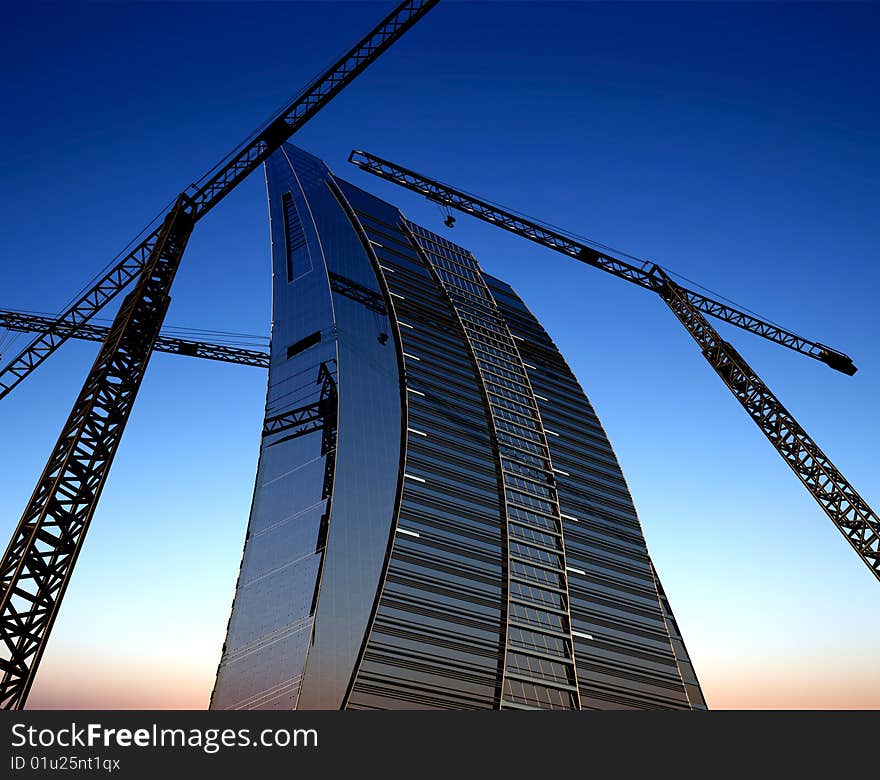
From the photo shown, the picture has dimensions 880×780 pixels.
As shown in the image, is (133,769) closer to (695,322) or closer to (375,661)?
(375,661)

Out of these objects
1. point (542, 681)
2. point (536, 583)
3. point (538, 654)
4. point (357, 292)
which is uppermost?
point (357, 292)

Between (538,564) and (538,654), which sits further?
(538,564)

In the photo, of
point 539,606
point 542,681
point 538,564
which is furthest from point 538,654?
point 538,564

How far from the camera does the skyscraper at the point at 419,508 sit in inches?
2420

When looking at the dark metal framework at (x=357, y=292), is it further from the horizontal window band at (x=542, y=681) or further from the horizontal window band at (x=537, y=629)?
the horizontal window band at (x=542, y=681)

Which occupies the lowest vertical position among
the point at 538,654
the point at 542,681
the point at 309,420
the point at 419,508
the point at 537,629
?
the point at 542,681

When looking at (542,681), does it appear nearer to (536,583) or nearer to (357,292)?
(536,583)

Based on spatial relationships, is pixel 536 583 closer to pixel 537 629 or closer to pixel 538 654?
pixel 537 629

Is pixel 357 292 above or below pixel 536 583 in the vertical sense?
above

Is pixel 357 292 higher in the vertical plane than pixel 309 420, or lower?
higher

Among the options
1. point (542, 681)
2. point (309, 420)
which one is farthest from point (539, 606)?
point (309, 420)

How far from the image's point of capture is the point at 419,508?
Result: 80875 millimetres

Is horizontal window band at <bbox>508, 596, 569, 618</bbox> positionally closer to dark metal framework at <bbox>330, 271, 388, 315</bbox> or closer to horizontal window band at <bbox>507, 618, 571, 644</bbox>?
horizontal window band at <bbox>507, 618, 571, 644</bbox>

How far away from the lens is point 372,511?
70.6 meters
